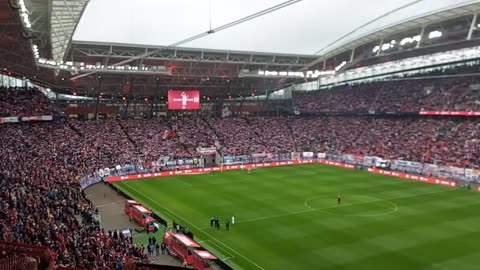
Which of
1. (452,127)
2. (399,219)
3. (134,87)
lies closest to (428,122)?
(452,127)

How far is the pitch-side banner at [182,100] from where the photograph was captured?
61188 mm

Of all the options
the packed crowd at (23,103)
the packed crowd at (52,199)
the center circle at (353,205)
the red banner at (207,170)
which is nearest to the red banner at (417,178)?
the center circle at (353,205)

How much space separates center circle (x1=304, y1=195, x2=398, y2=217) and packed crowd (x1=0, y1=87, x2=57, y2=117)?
122ft

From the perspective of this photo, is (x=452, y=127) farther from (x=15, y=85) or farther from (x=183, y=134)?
(x=15, y=85)

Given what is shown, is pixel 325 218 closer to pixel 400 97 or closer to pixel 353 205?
pixel 353 205

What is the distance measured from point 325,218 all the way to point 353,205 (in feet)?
16.3

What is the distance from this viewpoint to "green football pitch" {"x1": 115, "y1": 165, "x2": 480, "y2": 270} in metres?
24.3

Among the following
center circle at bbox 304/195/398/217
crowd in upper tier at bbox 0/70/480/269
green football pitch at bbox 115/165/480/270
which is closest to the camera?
crowd in upper tier at bbox 0/70/480/269

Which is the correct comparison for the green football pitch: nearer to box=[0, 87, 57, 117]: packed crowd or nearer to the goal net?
the goal net

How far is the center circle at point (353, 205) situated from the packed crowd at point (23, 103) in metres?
37.1

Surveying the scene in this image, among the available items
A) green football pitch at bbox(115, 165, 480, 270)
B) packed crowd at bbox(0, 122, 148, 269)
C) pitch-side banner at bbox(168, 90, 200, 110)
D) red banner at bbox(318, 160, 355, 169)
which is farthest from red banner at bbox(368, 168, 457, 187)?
packed crowd at bbox(0, 122, 148, 269)

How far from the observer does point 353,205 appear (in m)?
36.1

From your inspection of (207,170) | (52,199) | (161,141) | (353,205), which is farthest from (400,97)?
(52,199)

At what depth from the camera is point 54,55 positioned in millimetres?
39281
